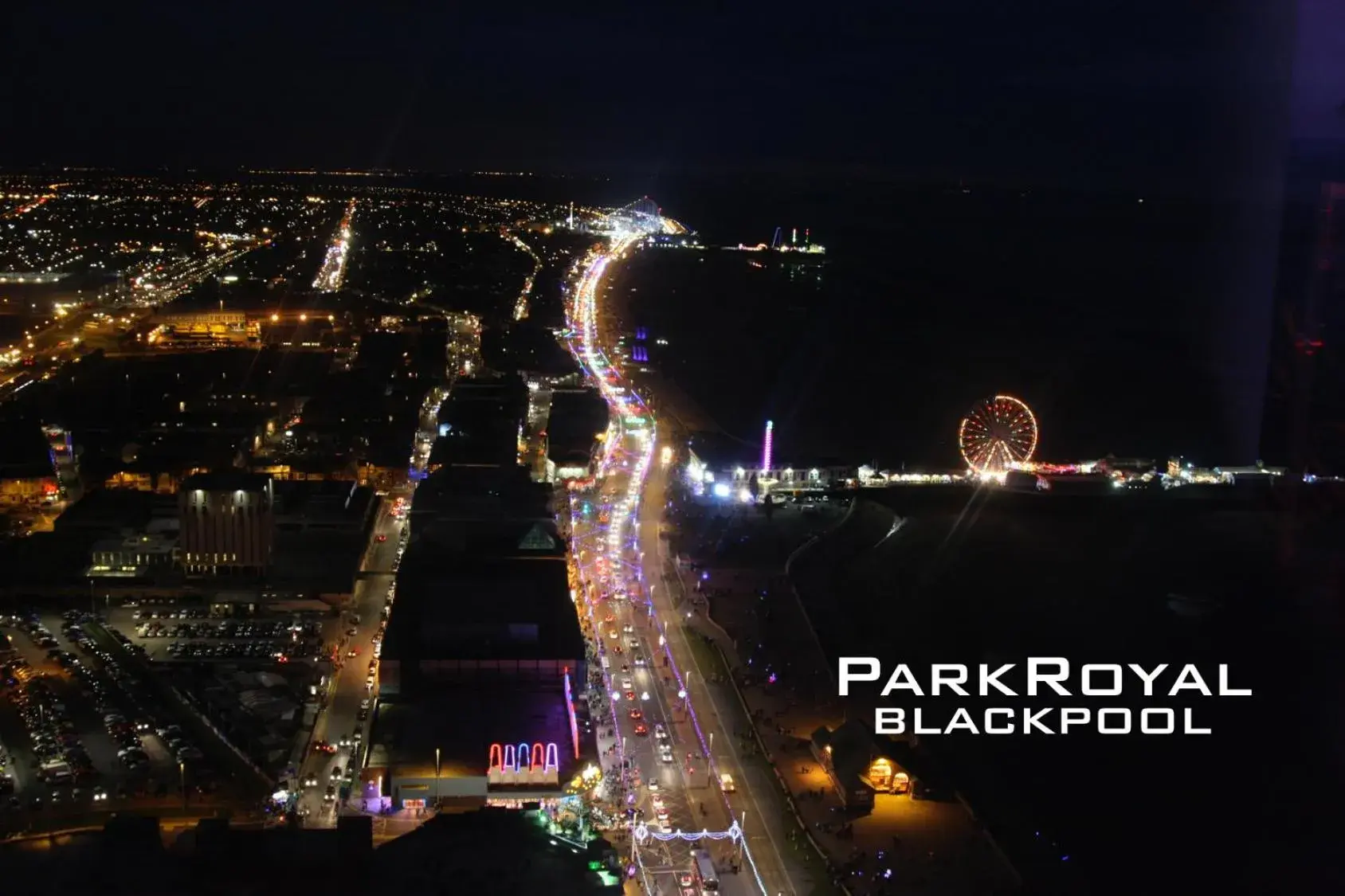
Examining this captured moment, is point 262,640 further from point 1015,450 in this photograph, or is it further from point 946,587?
point 1015,450

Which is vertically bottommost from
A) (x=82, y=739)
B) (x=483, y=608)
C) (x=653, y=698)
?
(x=82, y=739)

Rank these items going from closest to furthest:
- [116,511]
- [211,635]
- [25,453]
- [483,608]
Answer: [483,608]
[211,635]
[116,511]
[25,453]

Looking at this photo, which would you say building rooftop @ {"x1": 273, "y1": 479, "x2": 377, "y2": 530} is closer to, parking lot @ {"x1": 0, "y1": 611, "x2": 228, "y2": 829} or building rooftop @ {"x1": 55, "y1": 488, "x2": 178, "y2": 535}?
building rooftop @ {"x1": 55, "y1": 488, "x2": 178, "y2": 535}

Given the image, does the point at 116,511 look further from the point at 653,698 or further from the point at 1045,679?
the point at 1045,679

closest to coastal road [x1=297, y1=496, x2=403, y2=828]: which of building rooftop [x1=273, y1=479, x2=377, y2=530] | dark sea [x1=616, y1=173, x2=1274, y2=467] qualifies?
building rooftop [x1=273, y1=479, x2=377, y2=530]

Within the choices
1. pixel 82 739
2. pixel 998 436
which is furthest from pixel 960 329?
→ pixel 82 739

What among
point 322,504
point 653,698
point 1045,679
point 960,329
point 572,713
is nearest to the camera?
point 572,713

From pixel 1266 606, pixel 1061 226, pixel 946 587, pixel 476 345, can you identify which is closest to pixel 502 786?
pixel 946 587
